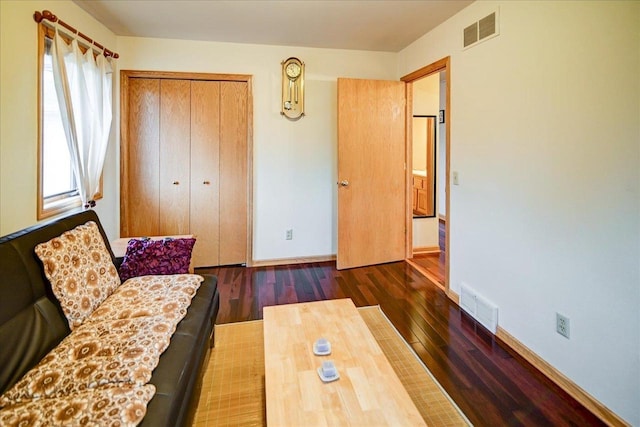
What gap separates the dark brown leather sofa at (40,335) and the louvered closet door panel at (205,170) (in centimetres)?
204

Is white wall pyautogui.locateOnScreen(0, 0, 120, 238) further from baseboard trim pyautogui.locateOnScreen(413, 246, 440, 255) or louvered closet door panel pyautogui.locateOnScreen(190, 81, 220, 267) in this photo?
baseboard trim pyautogui.locateOnScreen(413, 246, 440, 255)

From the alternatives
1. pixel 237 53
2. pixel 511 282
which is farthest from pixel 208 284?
pixel 237 53

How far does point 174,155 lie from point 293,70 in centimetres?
154

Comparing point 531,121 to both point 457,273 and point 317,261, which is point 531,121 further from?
point 317,261

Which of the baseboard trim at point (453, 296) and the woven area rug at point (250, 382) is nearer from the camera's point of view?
the woven area rug at point (250, 382)

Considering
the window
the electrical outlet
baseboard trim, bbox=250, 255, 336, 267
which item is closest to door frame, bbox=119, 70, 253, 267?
baseboard trim, bbox=250, 255, 336, 267

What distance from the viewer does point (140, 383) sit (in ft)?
4.00

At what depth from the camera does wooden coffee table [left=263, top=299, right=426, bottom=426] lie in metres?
1.15

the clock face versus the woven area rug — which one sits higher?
the clock face

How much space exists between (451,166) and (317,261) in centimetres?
185

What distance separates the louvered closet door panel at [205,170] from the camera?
369 centimetres

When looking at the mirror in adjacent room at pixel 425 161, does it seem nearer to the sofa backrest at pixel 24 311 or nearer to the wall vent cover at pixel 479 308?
the wall vent cover at pixel 479 308

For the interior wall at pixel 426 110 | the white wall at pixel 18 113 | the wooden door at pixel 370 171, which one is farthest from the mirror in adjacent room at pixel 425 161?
the white wall at pixel 18 113

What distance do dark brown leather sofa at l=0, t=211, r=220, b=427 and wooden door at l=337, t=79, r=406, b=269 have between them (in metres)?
2.29
